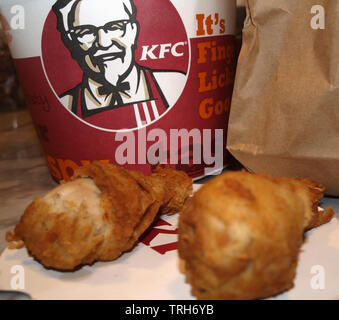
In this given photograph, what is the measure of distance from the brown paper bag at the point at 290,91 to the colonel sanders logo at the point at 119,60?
0.14 metres

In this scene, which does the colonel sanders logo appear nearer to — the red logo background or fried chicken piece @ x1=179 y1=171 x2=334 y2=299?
the red logo background

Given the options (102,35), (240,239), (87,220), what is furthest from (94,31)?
(240,239)

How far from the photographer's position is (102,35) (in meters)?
0.66

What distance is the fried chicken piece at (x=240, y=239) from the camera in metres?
0.41

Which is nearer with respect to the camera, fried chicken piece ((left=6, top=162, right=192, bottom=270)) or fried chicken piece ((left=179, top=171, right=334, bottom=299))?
fried chicken piece ((left=179, top=171, right=334, bottom=299))

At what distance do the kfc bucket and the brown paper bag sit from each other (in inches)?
3.0

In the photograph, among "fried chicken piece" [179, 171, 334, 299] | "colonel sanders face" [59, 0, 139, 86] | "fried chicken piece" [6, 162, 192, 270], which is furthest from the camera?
"colonel sanders face" [59, 0, 139, 86]

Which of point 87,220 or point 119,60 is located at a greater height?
point 119,60

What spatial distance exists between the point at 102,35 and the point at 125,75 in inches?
3.2

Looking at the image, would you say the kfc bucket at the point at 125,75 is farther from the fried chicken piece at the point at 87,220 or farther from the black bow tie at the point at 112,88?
the fried chicken piece at the point at 87,220

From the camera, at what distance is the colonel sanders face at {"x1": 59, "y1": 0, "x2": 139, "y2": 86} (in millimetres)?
646

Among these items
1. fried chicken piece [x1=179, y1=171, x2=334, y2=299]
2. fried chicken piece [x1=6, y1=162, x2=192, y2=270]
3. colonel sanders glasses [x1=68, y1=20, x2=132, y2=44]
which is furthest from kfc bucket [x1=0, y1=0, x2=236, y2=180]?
fried chicken piece [x1=179, y1=171, x2=334, y2=299]

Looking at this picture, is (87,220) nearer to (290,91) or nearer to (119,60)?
(119,60)

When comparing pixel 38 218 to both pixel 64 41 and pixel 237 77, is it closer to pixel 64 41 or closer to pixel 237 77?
pixel 64 41
